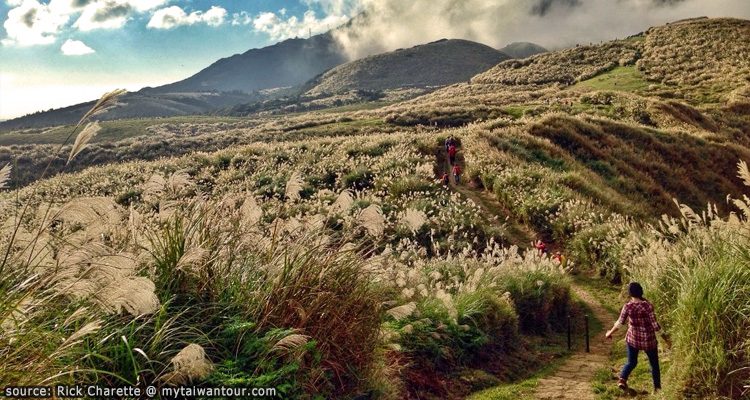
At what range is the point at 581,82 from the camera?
6600 centimetres

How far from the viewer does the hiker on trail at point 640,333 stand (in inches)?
273

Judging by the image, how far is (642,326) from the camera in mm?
7066

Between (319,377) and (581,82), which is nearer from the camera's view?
(319,377)

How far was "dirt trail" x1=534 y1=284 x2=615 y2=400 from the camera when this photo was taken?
7320 millimetres

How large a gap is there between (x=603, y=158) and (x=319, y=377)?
24.5 meters

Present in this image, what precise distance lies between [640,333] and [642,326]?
0.10 m

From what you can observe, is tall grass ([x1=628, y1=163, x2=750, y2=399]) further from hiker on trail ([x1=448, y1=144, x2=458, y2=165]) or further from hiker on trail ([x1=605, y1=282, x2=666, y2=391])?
hiker on trail ([x1=448, y1=144, x2=458, y2=165])

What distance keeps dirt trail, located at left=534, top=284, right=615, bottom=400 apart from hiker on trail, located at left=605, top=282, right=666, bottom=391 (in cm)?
61

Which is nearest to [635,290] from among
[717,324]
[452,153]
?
[717,324]

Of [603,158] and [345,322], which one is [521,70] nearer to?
[603,158]

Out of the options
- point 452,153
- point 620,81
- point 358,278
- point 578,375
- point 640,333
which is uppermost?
point 620,81

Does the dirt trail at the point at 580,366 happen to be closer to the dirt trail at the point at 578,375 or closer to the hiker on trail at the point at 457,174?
the dirt trail at the point at 578,375

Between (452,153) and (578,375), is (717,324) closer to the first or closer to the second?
(578,375)

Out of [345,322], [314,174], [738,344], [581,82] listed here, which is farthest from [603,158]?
[581,82]
